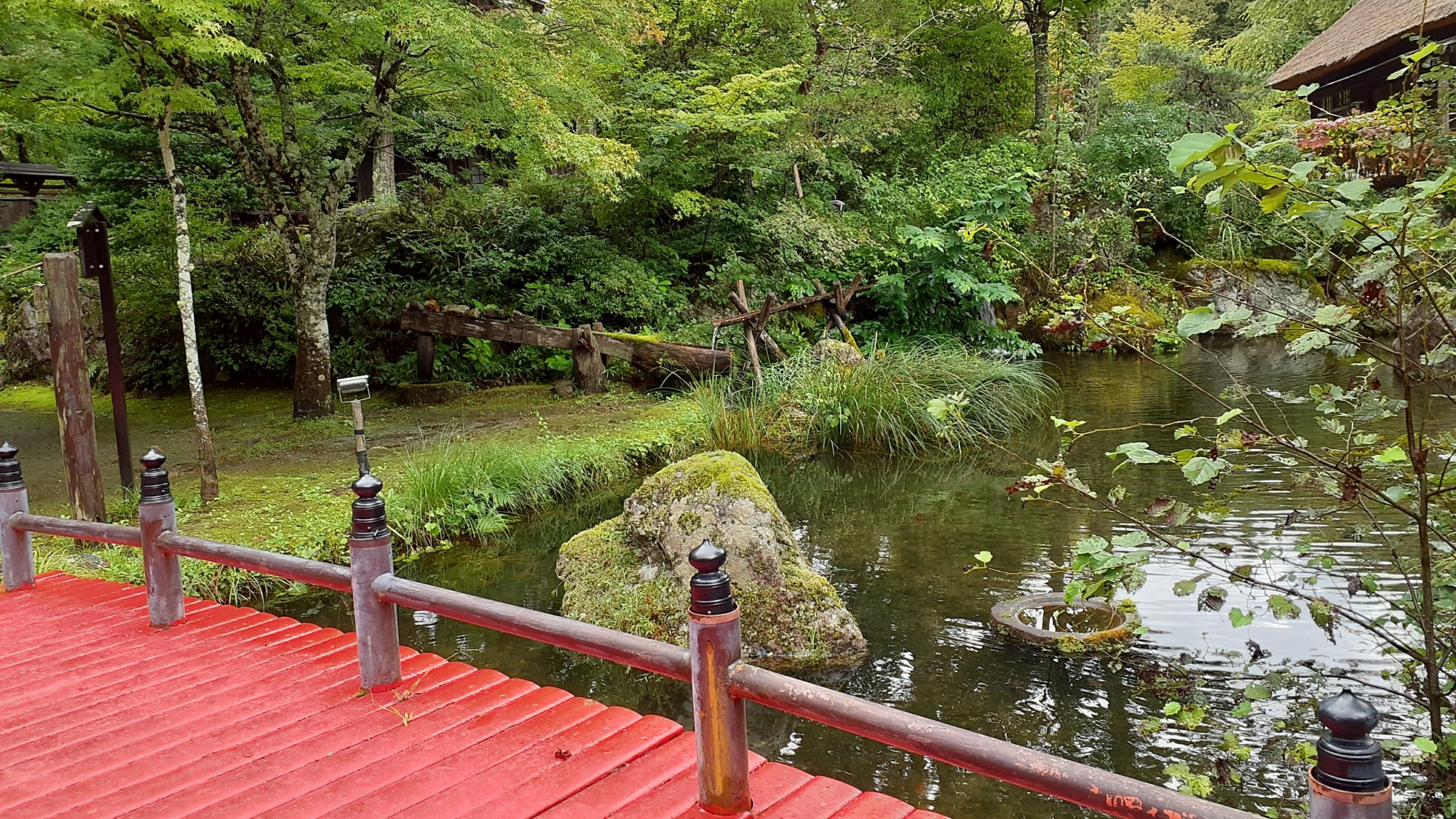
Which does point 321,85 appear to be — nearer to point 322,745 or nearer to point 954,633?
point 954,633

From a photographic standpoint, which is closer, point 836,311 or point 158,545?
point 158,545

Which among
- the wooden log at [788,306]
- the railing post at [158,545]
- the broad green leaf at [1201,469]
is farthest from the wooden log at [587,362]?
the broad green leaf at [1201,469]

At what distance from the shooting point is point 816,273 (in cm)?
1513

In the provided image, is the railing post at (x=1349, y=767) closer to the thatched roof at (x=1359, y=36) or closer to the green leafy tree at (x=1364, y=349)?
the green leafy tree at (x=1364, y=349)

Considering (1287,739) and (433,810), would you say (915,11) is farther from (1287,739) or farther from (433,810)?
(433,810)

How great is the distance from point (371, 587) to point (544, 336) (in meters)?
9.81

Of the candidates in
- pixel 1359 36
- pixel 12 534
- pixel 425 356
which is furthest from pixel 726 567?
pixel 1359 36

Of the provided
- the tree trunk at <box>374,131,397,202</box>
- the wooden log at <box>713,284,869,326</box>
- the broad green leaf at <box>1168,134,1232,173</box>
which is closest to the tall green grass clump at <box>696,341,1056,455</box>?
the wooden log at <box>713,284,869,326</box>

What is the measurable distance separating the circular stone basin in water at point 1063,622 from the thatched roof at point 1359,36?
1354 cm

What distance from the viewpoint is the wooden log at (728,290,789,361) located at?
12727 mm

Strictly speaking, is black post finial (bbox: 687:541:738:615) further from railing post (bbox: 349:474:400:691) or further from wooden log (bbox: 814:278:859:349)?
wooden log (bbox: 814:278:859:349)

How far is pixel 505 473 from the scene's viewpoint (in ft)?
26.4

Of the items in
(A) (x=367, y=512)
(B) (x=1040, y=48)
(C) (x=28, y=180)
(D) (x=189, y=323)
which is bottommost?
(A) (x=367, y=512)

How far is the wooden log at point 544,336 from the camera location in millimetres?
12320
